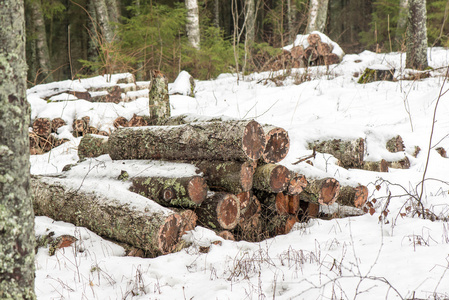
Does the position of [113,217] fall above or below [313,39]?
below

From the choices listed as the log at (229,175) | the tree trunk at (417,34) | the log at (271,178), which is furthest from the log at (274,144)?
the tree trunk at (417,34)

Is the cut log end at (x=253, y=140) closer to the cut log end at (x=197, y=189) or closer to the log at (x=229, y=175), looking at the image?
the log at (x=229, y=175)

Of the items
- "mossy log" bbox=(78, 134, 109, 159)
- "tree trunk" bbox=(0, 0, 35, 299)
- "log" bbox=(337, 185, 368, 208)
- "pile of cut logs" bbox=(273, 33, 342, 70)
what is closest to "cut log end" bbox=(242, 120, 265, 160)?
"log" bbox=(337, 185, 368, 208)

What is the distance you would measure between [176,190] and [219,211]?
0.45 metres

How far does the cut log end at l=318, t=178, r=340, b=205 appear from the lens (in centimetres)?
384

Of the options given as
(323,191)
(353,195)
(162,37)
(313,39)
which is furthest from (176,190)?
(313,39)

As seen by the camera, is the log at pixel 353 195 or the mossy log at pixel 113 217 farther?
the log at pixel 353 195

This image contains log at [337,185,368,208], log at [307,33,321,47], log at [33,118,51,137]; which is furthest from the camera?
log at [307,33,321,47]

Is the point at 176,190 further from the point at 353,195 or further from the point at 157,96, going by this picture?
the point at 157,96

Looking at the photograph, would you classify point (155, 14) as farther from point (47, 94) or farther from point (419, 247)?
point (419, 247)

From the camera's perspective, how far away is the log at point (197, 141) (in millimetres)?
3523

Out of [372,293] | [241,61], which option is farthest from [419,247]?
[241,61]

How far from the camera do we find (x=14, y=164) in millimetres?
1571

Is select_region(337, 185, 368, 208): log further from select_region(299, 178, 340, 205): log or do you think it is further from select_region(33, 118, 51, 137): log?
select_region(33, 118, 51, 137): log
